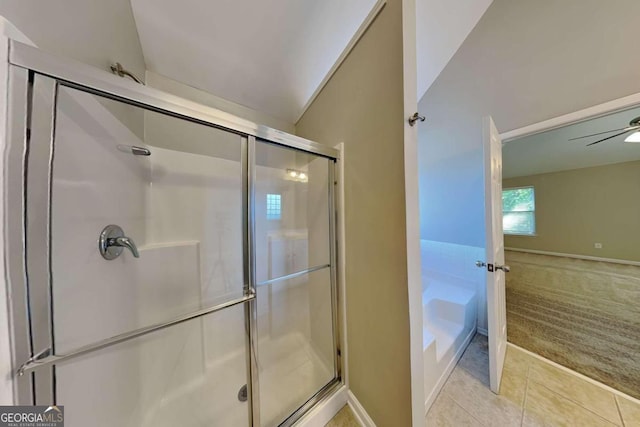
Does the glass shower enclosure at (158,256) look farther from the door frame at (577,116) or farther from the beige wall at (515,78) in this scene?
the door frame at (577,116)

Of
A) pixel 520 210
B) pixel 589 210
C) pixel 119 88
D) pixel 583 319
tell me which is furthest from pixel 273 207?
pixel 589 210

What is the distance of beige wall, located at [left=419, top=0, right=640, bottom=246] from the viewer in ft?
4.06

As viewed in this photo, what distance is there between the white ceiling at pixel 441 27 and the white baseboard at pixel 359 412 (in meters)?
2.69

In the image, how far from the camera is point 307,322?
69.1 inches

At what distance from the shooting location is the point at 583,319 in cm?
217

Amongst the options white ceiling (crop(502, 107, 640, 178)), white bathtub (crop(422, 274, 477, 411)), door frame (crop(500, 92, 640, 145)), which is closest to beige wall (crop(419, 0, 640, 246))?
door frame (crop(500, 92, 640, 145))

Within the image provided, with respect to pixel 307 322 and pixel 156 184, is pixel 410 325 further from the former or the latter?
pixel 156 184

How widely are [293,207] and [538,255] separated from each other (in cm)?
706

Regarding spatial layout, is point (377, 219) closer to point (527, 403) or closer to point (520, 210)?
point (527, 403)

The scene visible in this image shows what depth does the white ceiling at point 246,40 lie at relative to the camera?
1.11m

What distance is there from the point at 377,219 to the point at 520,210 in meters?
6.96

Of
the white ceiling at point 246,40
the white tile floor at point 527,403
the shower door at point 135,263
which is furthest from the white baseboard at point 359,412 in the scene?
the white ceiling at point 246,40

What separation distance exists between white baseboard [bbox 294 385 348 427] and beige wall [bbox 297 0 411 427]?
0.10m

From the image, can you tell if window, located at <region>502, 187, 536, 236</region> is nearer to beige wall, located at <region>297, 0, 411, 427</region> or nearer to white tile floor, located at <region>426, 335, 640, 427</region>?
white tile floor, located at <region>426, 335, 640, 427</region>
